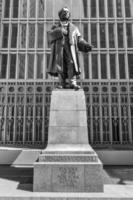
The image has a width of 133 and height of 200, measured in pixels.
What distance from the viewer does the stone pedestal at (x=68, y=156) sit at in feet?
20.9

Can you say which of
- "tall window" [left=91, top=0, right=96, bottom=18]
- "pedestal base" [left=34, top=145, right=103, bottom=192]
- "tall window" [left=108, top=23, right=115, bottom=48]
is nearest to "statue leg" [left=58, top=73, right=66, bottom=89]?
"pedestal base" [left=34, top=145, right=103, bottom=192]

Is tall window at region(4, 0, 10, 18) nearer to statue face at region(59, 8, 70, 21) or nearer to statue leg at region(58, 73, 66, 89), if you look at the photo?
statue face at region(59, 8, 70, 21)

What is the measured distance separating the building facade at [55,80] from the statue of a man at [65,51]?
12.4 m

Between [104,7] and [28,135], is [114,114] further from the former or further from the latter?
[104,7]

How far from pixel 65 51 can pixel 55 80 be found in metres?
13.3

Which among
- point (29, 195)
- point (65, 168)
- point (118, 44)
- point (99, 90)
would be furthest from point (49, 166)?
point (118, 44)

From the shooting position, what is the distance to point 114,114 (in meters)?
20.4

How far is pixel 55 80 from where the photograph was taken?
70.2ft

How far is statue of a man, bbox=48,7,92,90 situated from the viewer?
7.94 m

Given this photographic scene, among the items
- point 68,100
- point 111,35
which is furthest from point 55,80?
point 68,100

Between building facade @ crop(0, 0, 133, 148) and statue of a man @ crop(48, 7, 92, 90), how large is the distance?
12442 mm

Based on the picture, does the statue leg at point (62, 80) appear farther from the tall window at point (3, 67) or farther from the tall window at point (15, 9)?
the tall window at point (15, 9)

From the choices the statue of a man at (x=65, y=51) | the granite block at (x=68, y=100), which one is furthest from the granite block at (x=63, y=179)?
the statue of a man at (x=65, y=51)

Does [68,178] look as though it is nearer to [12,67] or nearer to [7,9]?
[12,67]
